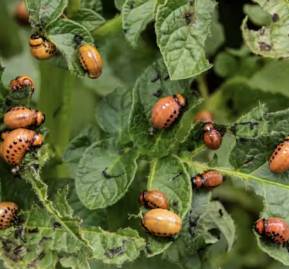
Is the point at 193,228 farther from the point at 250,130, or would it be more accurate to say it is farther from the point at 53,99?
the point at 53,99

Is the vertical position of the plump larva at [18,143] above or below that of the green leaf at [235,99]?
above

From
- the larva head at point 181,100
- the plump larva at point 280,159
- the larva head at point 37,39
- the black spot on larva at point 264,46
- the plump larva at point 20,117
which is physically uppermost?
the larva head at point 37,39

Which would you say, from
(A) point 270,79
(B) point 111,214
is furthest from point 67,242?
(A) point 270,79

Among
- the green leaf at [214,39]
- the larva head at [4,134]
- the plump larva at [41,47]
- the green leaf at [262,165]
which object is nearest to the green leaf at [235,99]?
the green leaf at [214,39]

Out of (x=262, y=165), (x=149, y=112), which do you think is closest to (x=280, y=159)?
(x=262, y=165)

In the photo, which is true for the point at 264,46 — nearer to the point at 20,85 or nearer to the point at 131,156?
the point at 131,156

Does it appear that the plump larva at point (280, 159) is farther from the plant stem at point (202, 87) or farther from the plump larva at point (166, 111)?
the plant stem at point (202, 87)

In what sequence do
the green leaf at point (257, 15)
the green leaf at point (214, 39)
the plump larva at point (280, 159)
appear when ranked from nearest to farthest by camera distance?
the plump larva at point (280, 159)
the green leaf at point (257, 15)
the green leaf at point (214, 39)
